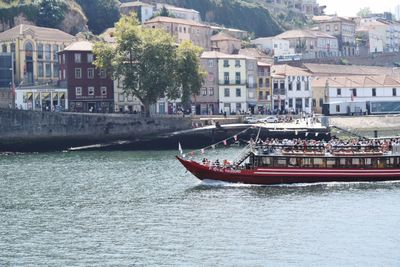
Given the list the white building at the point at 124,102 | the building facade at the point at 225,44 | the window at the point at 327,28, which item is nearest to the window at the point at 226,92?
the white building at the point at 124,102

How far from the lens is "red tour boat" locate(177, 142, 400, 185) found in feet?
220

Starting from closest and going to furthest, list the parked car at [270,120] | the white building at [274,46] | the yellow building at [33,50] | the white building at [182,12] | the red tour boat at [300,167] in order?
1. the red tour boat at [300,167]
2. the parked car at [270,120]
3. the yellow building at [33,50]
4. the white building at [182,12]
5. the white building at [274,46]

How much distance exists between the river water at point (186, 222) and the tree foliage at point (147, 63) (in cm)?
2807

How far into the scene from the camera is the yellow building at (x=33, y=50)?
382ft

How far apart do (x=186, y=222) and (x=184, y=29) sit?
3638 inches

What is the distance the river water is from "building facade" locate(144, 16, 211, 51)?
215 ft

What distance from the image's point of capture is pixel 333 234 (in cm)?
4841

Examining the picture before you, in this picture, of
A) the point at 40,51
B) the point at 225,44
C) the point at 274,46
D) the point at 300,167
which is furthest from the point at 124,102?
the point at 274,46

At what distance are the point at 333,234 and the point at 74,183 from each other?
2666 cm

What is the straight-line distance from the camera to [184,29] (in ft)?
468

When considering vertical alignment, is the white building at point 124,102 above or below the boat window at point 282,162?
above

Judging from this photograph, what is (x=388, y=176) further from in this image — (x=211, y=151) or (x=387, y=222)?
(x=211, y=151)

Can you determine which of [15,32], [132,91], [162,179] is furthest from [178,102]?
[162,179]

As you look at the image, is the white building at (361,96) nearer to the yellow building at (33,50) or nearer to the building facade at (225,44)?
the building facade at (225,44)
